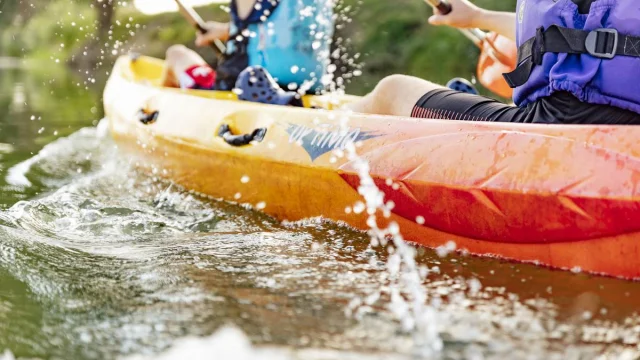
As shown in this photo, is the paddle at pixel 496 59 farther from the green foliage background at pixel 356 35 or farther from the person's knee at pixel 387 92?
the green foliage background at pixel 356 35

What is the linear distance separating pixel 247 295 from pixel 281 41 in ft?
8.78

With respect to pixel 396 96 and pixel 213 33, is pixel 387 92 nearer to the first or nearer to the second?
pixel 396 96

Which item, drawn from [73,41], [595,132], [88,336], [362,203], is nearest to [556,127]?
[595,132]

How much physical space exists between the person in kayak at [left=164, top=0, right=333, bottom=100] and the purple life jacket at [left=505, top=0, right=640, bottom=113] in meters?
2.17

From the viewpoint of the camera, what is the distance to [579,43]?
6.78 feet

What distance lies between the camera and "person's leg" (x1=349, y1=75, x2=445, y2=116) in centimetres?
268

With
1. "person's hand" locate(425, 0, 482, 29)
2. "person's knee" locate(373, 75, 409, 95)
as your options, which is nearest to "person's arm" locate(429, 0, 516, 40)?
"person's hand" locate(425, 0, 482, 29)

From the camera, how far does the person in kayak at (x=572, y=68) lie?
2020 mm

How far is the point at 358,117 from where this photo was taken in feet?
8.52

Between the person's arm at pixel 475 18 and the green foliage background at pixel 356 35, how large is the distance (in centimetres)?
650

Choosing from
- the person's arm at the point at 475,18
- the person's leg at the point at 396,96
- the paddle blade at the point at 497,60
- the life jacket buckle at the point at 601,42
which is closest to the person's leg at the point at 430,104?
the person's leg at the point at 396,96

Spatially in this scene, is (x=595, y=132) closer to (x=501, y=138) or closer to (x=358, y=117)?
(x=501, y=138)

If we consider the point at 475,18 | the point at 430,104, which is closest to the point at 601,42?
the point at 430,104

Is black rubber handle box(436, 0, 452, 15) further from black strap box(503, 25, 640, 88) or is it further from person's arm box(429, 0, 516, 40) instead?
black strap box(503, 25, 640, 88)
